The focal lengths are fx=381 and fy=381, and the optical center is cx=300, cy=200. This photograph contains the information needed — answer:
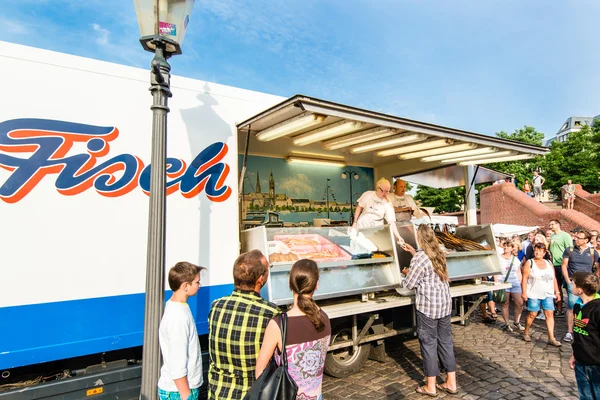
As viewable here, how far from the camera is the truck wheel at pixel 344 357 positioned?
4.45m

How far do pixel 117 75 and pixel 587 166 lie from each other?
31715 mm

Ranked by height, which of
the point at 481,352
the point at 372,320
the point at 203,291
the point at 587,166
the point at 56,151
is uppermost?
the point at 587,166

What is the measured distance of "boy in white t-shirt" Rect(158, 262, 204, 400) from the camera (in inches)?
90.9

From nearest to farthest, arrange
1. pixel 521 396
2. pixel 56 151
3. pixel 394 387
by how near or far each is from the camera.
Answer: pixel 56 151
pixel 521 396
pixel 394 387

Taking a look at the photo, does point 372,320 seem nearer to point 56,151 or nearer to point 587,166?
point 56,151

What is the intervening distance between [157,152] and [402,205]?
4.77 meters

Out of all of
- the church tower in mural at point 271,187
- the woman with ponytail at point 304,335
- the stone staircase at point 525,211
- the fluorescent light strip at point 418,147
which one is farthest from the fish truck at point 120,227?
the stone staircase at point 525,211

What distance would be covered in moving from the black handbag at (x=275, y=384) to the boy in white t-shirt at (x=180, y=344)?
0.58 m

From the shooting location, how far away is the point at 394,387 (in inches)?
174

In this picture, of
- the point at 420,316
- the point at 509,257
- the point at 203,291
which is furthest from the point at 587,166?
the point at 203,291

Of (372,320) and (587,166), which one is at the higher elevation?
(587,166)

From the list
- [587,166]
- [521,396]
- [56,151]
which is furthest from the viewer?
[587,166]

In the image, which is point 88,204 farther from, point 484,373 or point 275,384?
point 484,373

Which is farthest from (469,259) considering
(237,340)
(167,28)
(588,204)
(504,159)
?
(588,204)
